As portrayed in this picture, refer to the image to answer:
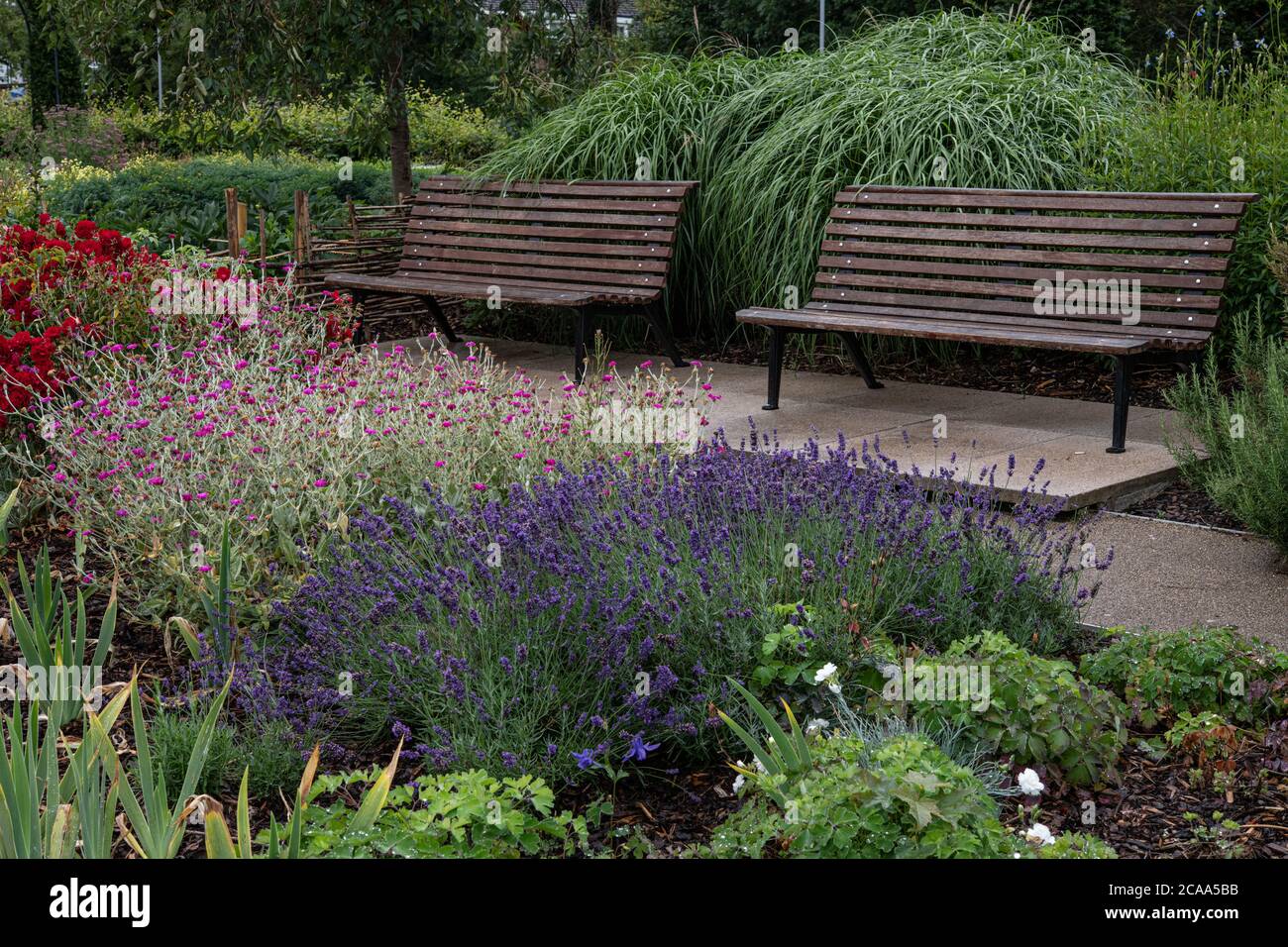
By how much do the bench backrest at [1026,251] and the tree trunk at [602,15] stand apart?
5.46m

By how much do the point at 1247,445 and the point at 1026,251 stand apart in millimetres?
2126

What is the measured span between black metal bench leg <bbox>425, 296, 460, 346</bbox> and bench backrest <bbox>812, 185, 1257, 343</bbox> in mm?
2808

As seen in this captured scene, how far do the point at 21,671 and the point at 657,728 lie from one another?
139 centimetres

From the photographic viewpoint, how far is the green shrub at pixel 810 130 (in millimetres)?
7633

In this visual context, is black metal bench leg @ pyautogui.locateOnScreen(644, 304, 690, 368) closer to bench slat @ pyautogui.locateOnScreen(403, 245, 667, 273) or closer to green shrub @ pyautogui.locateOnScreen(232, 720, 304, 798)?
bench slat @ pyautogui.locateOnScreen(403, 245, 667, 273)

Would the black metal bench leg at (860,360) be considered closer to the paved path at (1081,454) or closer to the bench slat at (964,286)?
the paved path at (1081,454)

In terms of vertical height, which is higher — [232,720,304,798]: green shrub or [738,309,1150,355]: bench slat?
[738,309,1150,355]: bench slat

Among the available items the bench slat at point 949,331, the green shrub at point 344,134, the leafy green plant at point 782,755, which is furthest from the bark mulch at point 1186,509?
the green shrub at point 344,134

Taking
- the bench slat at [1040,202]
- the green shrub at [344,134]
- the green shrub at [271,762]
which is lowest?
the green shrub at [271,762]

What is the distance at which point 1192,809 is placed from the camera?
115 inches

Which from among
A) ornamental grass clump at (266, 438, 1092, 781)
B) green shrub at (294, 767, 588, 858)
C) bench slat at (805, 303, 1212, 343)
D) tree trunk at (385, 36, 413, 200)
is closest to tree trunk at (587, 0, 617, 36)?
tree trunk at (385, 36, 413, 200)

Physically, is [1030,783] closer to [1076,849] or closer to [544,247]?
[1076,849]

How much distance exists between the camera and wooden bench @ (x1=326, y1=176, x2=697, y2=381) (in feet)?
25.8
